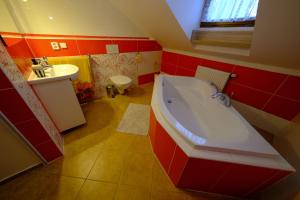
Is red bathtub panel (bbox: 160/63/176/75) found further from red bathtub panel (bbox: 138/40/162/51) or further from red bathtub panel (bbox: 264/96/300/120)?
red bathtub panel (bbox: 264/96/300/120)

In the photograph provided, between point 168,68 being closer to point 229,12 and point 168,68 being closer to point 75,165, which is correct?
point 229,12

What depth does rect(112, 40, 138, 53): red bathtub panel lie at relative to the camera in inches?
84.8

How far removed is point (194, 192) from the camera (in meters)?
1.07

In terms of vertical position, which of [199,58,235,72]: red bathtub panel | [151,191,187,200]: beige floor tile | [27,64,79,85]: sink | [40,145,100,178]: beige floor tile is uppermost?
[199,58,235,72]: red bathtub panel

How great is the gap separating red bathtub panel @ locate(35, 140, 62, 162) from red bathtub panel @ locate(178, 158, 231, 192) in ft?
4.30

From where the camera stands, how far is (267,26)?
0.94 m

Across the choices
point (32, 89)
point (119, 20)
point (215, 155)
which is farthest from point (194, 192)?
point (119, 20)

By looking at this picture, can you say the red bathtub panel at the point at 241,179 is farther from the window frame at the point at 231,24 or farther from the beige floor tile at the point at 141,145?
the window frame at the point at 231,24

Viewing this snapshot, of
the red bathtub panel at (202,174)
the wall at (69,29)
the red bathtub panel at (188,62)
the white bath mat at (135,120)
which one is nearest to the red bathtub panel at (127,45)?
the wall at (69,29)

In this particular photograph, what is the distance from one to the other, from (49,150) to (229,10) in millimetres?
2714

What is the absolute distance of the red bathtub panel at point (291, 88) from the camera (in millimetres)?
1250

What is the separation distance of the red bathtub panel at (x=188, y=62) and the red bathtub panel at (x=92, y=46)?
58.6 inches

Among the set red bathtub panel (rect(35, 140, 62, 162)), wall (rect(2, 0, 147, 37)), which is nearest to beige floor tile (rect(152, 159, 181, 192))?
red bathtub panel (rect(35, 140, 62, 162))

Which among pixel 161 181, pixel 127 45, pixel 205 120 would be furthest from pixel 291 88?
pixel 127 45
